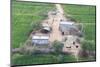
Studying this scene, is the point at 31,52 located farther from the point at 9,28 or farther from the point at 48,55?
the point at 9,28

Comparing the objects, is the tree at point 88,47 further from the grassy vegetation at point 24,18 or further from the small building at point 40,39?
the grassy vegetation at point 24,18

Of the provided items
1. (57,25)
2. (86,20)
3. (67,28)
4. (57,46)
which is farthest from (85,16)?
(57,46)

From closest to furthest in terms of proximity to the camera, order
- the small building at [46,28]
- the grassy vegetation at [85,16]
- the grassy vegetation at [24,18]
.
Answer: the grassy vegetation at [24,18] → the small building at [46,28] → the grassy vegetation at [85,16]

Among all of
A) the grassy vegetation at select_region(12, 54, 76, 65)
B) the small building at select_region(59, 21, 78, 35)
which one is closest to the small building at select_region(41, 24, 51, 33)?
the small building at select_region(59, 21, 78, 35)

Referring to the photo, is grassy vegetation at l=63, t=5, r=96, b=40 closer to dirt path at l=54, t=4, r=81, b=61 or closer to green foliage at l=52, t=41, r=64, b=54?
dirt path at l=54, t=4, r=81, b=61

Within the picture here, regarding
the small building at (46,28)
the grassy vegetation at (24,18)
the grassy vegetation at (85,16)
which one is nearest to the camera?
the grassy vegetation at (24,18)

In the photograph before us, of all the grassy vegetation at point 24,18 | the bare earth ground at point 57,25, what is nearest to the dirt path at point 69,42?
the bare earth ground at point 57,25

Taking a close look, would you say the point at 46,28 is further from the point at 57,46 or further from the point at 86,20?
the point at 86,20
